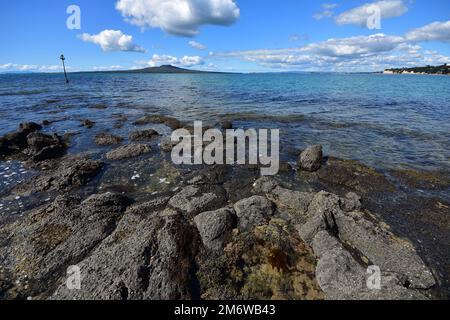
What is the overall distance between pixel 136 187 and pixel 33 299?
5.53 meters

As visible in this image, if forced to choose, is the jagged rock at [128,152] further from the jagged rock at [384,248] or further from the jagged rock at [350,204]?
the jagged rock at [384,248]

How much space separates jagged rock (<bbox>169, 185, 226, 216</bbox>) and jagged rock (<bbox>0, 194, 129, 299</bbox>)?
78.5 inches

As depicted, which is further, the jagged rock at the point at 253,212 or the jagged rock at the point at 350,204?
the jagged rock at the point at 350,204

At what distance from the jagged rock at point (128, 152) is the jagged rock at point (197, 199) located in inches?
220

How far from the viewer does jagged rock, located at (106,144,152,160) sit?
45.0 feet

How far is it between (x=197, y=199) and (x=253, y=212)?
219 centimetres

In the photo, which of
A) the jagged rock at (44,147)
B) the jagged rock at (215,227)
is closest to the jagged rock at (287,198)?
the jagged rock at (215,227)

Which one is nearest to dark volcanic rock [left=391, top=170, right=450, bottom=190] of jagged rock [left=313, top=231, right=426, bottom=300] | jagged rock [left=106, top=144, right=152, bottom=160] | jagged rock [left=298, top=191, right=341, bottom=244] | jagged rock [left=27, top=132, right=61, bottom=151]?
jagged rock [left=298, top=191, right=341, bottom=244]

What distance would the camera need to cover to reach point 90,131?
20109 millimetres

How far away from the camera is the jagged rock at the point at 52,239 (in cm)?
597

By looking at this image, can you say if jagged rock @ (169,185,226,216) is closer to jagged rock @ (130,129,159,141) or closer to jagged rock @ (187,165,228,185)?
jagged rock @ (187,165,228,185)

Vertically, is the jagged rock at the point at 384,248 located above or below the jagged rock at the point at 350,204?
below
